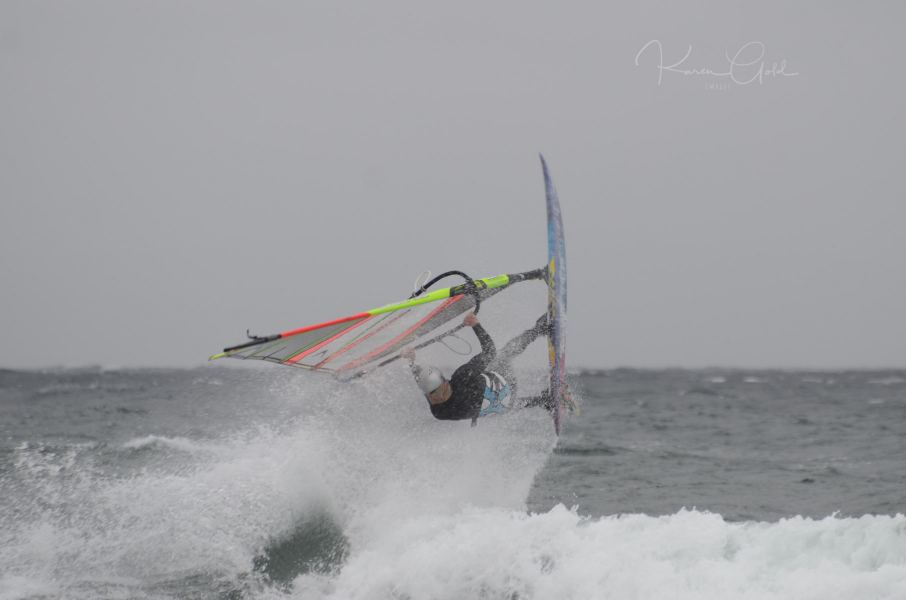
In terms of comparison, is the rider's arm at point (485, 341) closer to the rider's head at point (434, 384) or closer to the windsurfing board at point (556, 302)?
the rider's head at point (434, 384)

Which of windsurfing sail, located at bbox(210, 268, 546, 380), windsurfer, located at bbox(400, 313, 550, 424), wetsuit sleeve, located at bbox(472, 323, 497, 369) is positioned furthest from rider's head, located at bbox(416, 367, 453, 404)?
windsurfing sail, located at bbox(210, 268, 546, 380)

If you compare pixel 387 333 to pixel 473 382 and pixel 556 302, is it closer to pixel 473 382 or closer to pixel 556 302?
pixel 473 382

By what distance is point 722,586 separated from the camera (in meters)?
6.17

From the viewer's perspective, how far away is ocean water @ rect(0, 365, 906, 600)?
657 cm

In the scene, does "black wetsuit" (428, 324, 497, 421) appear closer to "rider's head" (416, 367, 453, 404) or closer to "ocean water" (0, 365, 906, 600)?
"rider's head" (416, 367, 453, 404)

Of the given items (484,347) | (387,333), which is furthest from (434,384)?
(387,333)

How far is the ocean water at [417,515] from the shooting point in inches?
259

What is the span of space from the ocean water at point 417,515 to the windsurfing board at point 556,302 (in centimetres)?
72

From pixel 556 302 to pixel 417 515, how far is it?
221cm

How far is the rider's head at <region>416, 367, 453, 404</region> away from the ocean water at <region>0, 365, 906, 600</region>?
1.04 meters

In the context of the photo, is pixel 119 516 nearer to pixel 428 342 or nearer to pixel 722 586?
pixel 428 342

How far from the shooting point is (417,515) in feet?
26.5

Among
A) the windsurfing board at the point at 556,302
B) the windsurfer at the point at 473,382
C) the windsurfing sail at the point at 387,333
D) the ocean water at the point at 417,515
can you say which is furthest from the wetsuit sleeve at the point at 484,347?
the ocean water at the point at 417,515

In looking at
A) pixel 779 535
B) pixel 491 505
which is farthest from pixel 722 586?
pixel 491 505
